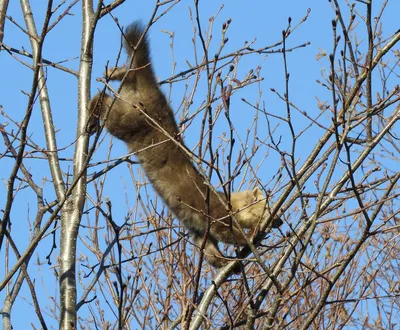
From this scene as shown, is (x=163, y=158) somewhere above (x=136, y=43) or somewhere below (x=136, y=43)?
below

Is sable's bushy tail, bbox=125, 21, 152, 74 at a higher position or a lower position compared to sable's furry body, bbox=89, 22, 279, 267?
higher

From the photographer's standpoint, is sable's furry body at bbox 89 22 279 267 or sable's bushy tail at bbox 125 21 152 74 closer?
sable's bushy tail at bbox 125 21 152 74

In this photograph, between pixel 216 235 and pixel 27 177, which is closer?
pixel 27 177

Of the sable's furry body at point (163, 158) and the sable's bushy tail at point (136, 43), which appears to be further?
the sable's furry body at point (163, 158)

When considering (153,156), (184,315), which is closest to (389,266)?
(153,156)

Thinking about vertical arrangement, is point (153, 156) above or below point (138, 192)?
above

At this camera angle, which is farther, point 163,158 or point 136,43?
point 163,158

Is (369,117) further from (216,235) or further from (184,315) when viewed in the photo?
(216,235)

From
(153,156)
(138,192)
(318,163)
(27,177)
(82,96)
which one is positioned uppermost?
(153,156)

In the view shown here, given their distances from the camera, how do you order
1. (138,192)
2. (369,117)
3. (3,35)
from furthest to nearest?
(138,192), (3,35), (369,117)

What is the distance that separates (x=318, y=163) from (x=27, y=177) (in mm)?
1839

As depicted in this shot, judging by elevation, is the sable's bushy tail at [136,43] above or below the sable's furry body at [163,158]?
above

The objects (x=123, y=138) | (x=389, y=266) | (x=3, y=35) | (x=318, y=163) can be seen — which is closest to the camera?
(x=318, y=163)

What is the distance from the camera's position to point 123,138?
25.8 ft
